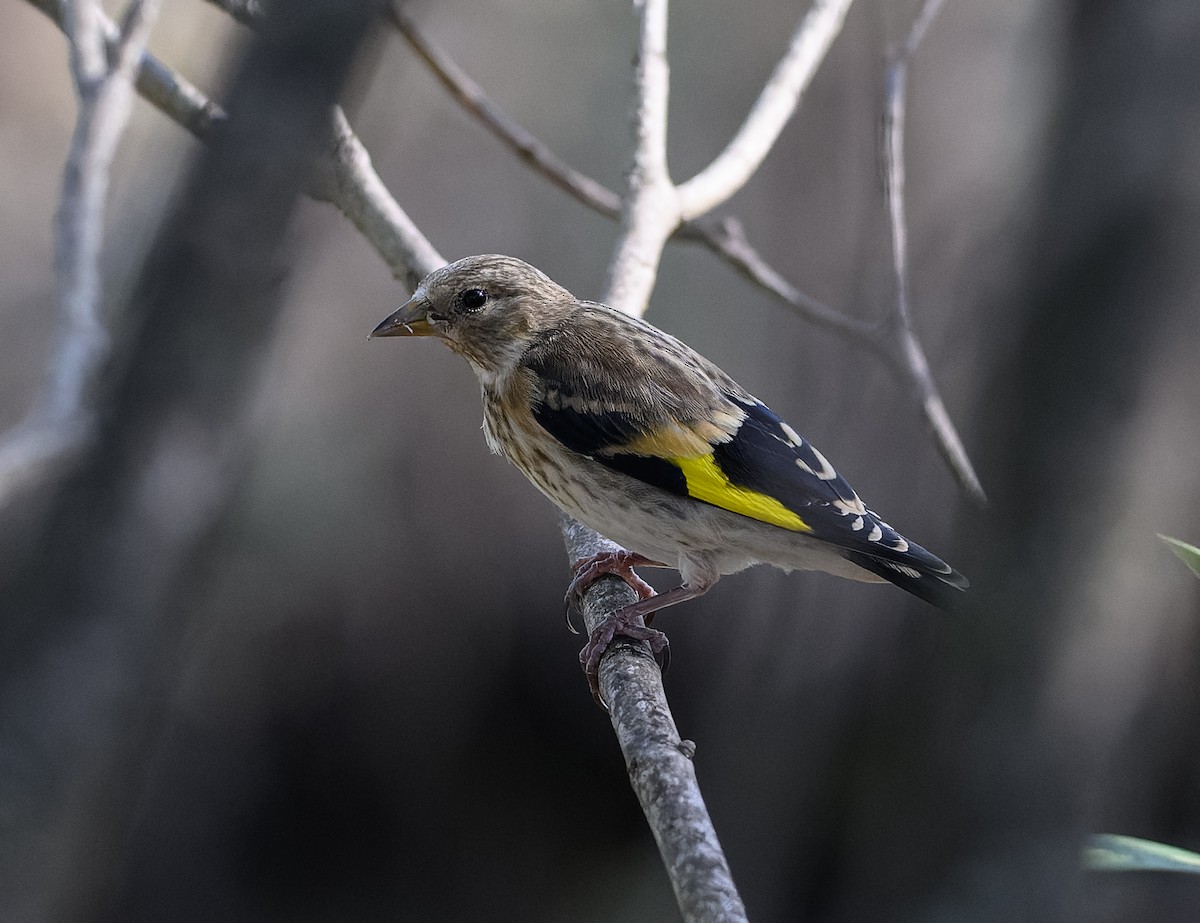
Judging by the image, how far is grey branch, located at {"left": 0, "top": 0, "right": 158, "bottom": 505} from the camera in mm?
2377

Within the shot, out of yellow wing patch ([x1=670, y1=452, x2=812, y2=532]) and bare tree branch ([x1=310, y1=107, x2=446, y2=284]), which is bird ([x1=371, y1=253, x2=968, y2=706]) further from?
bare tree branch ([x1=310, y1=107, x2=446, y2=284])

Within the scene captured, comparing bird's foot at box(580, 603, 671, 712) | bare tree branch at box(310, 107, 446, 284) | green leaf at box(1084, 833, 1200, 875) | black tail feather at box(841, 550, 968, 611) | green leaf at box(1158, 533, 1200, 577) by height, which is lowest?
green leaf at box(1084, 833, 1200, 875)

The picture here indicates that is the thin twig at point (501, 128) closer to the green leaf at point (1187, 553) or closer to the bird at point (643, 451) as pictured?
the bird at point (643, 451)

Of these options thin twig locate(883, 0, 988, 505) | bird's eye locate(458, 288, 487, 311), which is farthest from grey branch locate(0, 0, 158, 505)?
thin twig locate(883, 0, 988, 505)

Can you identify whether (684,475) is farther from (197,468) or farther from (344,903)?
(344,903)

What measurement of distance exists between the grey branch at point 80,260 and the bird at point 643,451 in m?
1.61

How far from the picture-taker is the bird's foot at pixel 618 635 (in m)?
3.55

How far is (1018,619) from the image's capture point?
202cm

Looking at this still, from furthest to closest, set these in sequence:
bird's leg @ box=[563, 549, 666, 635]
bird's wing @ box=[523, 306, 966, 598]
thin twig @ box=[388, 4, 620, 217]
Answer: thin twig @ box=[388, 4, 620, 217] < bird's leg @ box=[563, 549, 666, 635] < bird's wing @ box=[523, 306, 966, 598]

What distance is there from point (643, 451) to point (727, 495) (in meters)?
0.31

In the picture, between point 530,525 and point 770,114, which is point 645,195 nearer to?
point 770,114

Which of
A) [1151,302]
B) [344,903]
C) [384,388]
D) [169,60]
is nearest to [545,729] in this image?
[344,903]

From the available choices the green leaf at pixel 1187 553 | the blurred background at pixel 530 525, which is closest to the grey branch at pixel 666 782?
the blurred background at pixel 530 525

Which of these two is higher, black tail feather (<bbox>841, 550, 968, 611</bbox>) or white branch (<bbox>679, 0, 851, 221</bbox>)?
white branch (<bbox>679, 0, 851, 221</bbox>)
